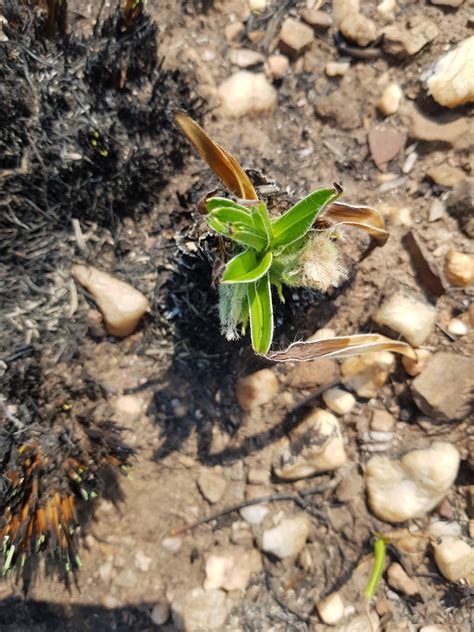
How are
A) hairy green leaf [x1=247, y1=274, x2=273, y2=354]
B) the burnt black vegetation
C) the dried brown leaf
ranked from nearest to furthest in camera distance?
hairy green leaf [x1=247, y1=274, x2=273, y2=354], the dried brown leaf, the burnt black vegetation

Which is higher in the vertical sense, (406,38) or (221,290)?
(406,38)

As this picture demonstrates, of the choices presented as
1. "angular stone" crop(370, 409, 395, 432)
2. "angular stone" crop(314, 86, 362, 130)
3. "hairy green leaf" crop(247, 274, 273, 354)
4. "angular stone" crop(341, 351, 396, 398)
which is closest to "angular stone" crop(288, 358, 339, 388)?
"angular stone" crop(341, 351, 396, 398)

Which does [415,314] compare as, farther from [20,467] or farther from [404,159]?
[20,467]

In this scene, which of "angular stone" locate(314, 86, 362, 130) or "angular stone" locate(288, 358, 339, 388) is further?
"angular stone" locate(314, 86, 362, 130)

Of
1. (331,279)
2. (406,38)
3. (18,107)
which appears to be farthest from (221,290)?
(406,38)

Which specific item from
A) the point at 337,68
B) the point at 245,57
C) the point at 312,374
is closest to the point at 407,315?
the point at 312,374

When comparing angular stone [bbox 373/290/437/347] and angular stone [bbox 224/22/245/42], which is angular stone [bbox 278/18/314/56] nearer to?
angular stone [bbox 224/22/245/42]

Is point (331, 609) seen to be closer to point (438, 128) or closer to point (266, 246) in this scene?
point (266, 246)

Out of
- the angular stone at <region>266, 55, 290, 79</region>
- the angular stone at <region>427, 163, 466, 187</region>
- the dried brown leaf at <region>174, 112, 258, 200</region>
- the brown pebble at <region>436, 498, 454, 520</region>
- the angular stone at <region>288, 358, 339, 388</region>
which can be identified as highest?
the angular stone at <region>266, 55, 290, 79</region>
